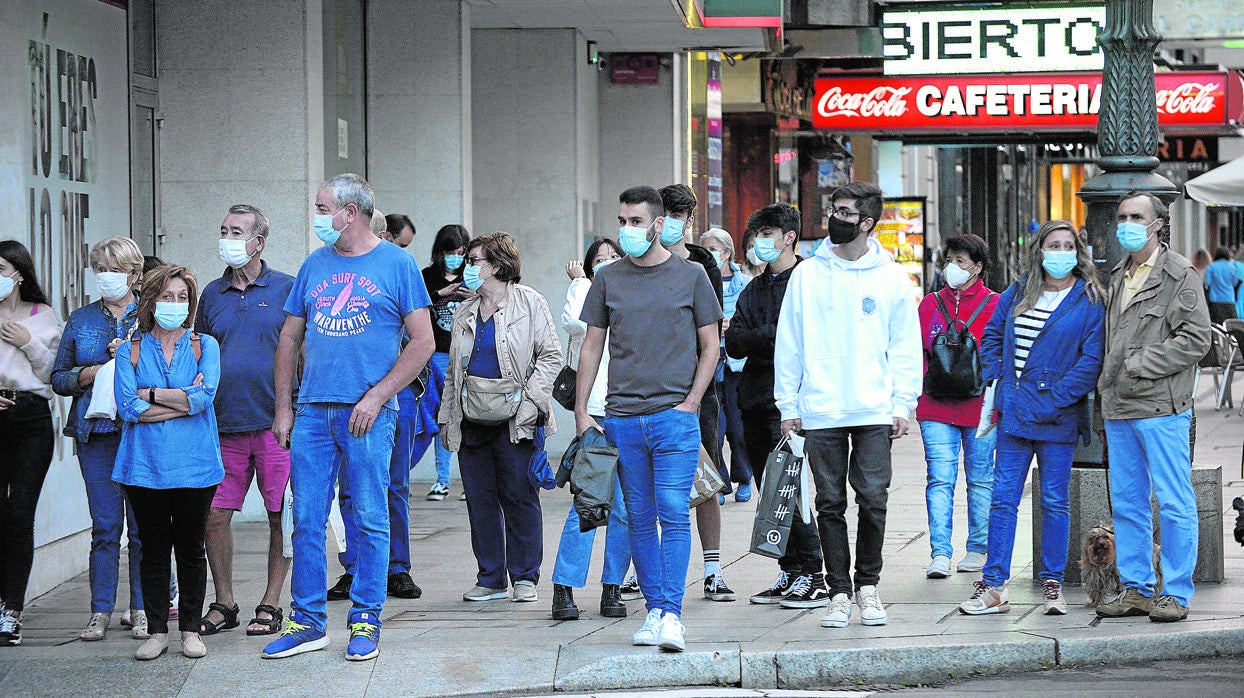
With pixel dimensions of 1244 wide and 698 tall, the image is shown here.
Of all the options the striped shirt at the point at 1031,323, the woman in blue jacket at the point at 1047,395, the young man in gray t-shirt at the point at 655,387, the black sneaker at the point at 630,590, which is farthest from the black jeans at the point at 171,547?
the striped shirt at the point at 1031,323

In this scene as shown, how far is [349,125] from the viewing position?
1311 centimetres

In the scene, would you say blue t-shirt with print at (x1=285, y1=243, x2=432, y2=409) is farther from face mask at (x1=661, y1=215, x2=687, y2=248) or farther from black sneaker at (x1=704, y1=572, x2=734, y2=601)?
black sneaker at (x1=704, y1=572, x2=734, y2=601)

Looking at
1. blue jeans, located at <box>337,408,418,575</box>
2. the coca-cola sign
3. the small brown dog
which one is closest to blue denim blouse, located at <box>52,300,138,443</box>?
blue jeans, located at <box>337,408,418,575</box>

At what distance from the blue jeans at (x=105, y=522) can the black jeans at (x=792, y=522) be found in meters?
3.04

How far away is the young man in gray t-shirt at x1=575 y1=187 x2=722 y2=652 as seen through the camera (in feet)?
23.8

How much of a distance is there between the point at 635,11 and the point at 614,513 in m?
7.25

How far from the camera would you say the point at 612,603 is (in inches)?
318

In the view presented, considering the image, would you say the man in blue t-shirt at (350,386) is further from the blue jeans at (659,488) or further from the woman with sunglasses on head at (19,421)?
the woman with sunglasses on head at (19,421)

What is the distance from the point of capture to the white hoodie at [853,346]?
296 inches

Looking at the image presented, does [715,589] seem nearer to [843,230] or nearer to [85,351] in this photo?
[843,230]

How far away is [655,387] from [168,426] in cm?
206

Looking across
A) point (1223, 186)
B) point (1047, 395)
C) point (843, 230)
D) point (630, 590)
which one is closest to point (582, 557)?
point (630, 590)

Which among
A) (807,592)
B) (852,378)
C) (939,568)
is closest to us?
(852,378)

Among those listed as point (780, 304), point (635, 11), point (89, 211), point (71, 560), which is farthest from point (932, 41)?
point (71, 560)
